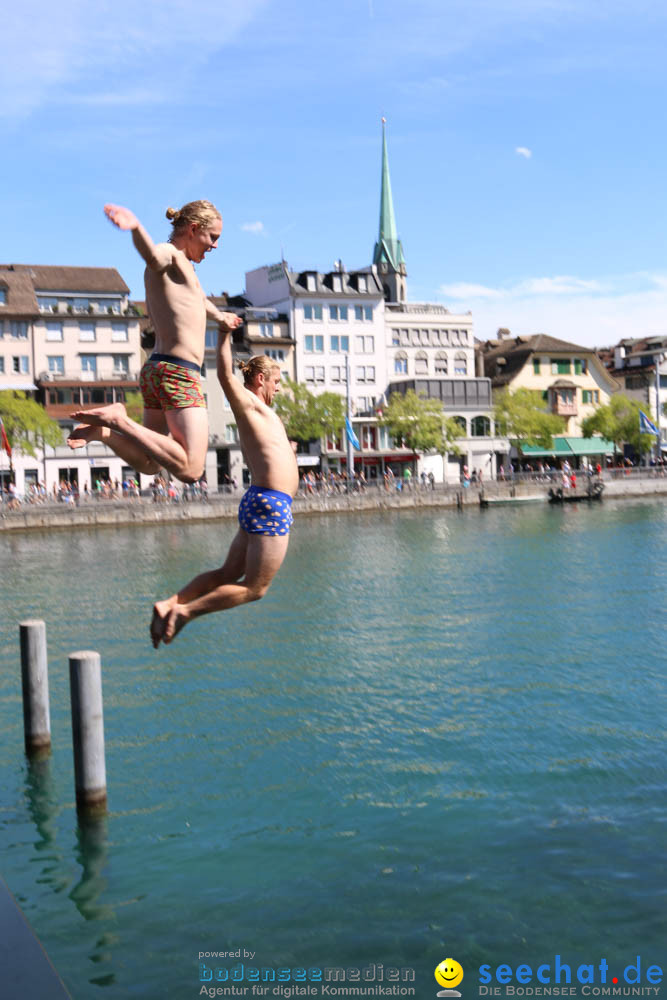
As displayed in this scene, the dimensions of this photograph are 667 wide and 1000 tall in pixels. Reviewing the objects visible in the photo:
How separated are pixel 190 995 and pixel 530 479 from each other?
7390cm

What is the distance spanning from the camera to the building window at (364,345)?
93875 mm

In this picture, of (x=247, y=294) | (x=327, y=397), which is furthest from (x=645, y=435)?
(x=247, y=294)

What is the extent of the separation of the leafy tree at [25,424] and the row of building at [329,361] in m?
2.63

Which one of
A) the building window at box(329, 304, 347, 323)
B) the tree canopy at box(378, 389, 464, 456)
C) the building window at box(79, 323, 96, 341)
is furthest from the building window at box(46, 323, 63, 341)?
the tree canopy at box(378, 389, 464, 456)

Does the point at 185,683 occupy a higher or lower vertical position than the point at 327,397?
lower

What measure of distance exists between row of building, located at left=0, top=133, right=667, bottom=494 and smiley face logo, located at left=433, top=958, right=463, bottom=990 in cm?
6063

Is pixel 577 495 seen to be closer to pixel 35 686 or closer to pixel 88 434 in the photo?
pixel 35 686

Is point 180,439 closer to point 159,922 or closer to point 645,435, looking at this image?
point 159,922

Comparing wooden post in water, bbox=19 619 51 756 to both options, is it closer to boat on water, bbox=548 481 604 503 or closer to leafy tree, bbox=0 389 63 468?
leafy tree, bbox=0 389 63 468

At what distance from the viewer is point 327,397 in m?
82.5

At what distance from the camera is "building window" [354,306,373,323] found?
94.1 meters

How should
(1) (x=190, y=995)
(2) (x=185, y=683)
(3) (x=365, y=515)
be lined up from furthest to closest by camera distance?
(3) (x=365, y=515), (2) (x=185, y=683), (1) (x=190, y=995)

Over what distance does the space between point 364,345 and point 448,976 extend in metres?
85.3

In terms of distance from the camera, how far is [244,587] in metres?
6.36
